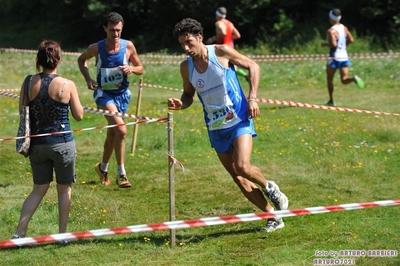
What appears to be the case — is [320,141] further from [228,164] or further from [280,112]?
[228,164]

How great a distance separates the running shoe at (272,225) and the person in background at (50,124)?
6.01 feet

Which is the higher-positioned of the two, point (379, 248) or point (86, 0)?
point (86, 0)

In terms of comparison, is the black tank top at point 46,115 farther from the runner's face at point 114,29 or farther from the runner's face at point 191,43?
the runner's face at point 114,29

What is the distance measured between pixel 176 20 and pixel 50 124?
2817cm

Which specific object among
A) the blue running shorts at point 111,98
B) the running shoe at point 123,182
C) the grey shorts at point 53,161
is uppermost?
the blue running shorts at point 111,98

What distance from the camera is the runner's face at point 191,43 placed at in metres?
6.52

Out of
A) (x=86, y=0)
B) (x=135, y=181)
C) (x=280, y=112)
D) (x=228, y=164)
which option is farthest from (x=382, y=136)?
(x=86, y=0)

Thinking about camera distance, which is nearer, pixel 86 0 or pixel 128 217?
pixel 128 217

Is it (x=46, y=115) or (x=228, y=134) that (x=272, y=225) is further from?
(x=46, y=115)

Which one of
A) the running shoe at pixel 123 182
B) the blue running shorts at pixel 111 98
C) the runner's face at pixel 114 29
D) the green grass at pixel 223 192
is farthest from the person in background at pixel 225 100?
the running shoe at pixel 123 182

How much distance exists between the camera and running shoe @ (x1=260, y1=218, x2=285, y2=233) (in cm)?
688

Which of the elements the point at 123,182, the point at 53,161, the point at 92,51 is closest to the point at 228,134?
the point at 53,161

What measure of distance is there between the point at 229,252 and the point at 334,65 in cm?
921

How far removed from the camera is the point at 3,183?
916 cm
